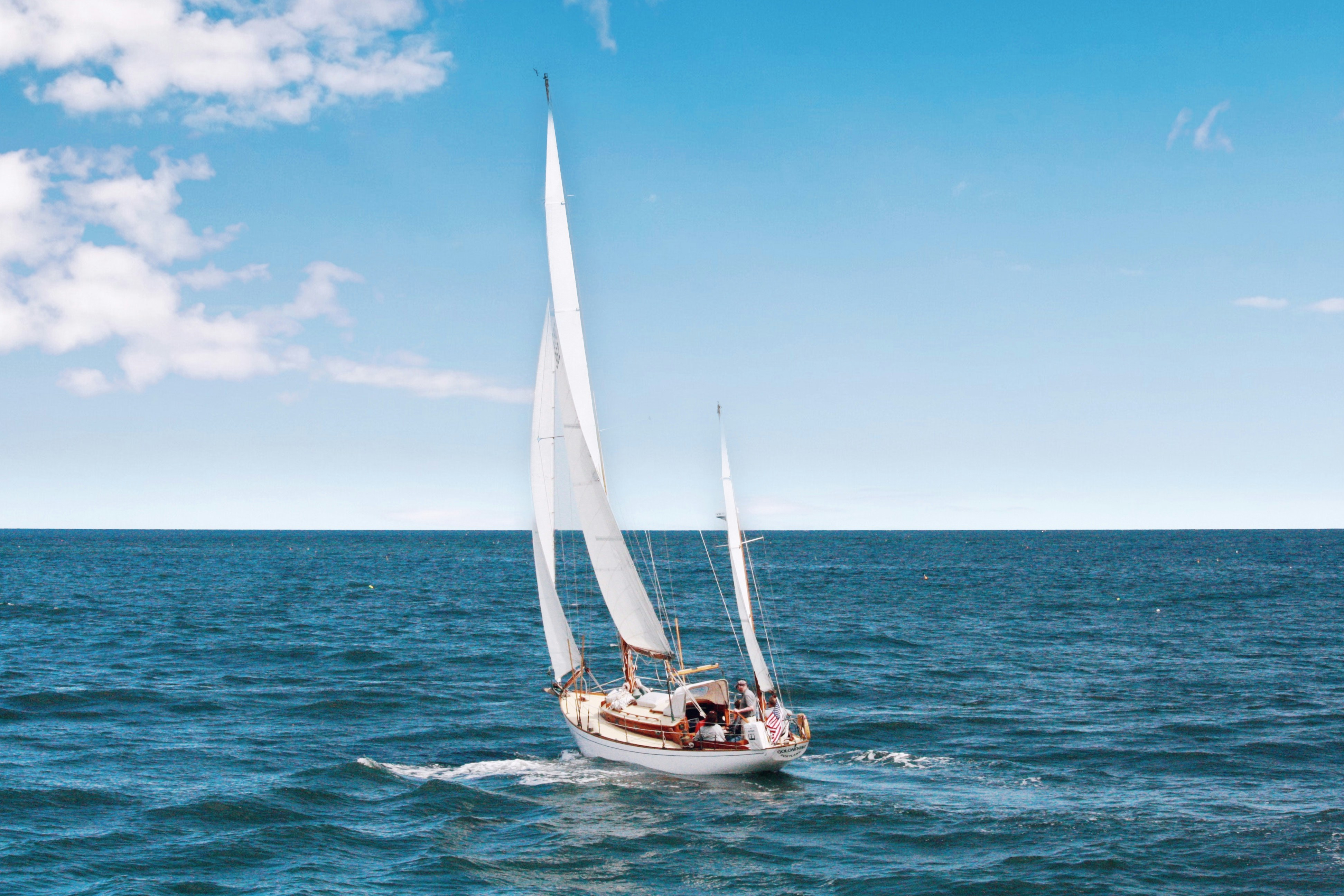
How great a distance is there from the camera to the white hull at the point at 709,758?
2786 cm

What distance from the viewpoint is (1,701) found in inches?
1547

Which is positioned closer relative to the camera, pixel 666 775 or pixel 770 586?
pixel 666 775

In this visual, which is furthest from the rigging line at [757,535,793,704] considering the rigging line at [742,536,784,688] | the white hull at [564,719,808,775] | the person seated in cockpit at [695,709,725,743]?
the white hull at [564,719,808,775]

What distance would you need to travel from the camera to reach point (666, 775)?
2878 centimetres

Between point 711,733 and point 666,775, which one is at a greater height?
point 711,733

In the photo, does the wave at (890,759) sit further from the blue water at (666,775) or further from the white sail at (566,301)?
the white sail at (566,301)

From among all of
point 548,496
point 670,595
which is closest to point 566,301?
point 548,496

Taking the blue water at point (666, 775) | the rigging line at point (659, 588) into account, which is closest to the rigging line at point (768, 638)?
the blue water at point (666, 775)

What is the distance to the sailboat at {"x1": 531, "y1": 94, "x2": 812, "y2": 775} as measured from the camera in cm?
2830

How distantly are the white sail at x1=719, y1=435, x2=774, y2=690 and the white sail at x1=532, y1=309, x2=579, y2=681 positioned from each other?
5.64 meters

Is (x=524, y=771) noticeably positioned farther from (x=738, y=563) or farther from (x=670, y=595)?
(x=670, y=595)

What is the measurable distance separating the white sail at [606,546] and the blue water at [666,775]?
4161 millimetres

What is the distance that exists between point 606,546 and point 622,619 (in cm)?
256

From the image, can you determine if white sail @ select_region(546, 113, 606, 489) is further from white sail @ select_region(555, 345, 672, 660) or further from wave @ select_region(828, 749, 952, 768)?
wave @ select_region(828, 749, 952, 768)
